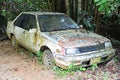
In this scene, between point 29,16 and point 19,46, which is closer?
point 29,16

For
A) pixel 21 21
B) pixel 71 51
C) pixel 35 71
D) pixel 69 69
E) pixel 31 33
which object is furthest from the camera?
pixel 21 21

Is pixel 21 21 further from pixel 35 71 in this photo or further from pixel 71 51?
pixel 71 51

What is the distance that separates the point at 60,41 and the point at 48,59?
70cm

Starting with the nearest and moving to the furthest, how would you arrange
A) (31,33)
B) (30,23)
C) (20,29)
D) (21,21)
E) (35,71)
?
(35,71) → (31,33) → (30,23) → (20,29) → (21,21)

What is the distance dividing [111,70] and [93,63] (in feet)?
2.05

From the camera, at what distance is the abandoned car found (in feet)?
20.0

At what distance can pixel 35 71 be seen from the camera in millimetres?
6496

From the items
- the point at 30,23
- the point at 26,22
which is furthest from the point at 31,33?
the point at 26,22

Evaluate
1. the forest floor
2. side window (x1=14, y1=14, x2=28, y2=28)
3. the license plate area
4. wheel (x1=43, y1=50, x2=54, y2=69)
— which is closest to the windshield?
wheel (x1=43, y1=50, x2=54, y2=69)

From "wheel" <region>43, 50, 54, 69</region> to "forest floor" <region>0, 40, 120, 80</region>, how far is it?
167 millimetres

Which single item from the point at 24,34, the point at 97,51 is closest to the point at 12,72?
the point at 24,34

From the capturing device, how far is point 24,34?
7836 mm

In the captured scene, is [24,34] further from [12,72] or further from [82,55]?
[82,55]

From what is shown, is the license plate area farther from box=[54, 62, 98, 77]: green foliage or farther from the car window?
the car window
